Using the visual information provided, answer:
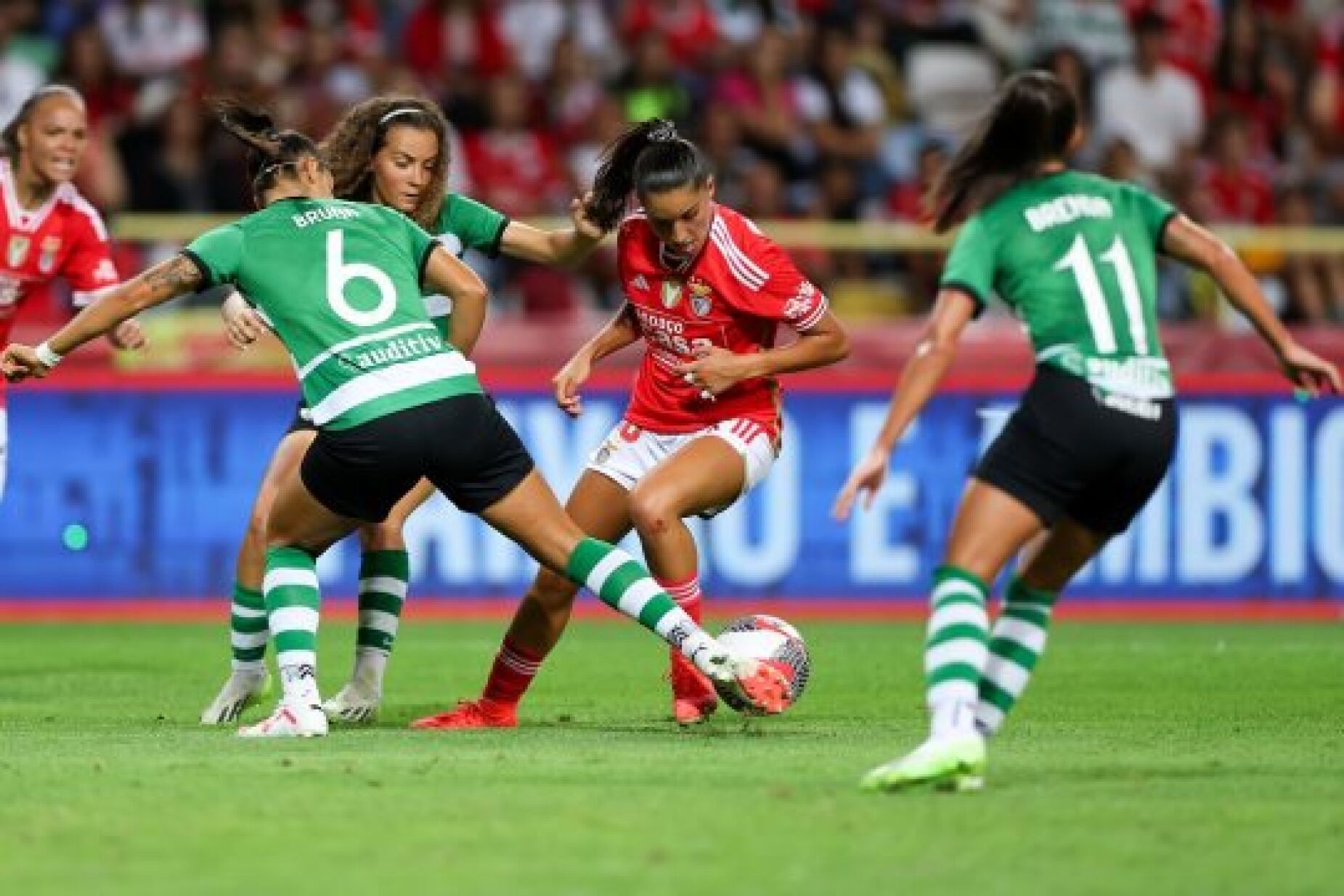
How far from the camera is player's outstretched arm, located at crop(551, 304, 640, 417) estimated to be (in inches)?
393

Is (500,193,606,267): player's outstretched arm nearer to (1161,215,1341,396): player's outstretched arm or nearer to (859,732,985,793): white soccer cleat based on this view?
(1161,215,1341,396): player's outstretched arm

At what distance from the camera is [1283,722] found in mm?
9906

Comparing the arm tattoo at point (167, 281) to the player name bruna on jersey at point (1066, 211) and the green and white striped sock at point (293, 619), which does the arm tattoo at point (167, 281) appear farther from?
the player name bruna on jersey at point (1066, 211)

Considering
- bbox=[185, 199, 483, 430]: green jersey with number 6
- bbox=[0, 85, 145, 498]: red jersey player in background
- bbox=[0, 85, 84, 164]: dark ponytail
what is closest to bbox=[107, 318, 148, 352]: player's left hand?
bbox=[0, 85, 145, 498]: red jersey player in background

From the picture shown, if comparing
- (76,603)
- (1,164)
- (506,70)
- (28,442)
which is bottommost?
(76,603)

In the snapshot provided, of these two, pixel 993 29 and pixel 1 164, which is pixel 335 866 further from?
pixel 993 29

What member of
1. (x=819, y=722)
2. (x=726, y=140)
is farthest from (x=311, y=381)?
(x=726, y=140)

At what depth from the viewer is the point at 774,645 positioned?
32.5ft

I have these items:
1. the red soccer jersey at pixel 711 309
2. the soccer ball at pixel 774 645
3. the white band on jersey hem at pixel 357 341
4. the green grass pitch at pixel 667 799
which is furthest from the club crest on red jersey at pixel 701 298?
the green grass pitch at pixel 667 799

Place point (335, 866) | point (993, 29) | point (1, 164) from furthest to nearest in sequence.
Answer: point (993, 29) < point (1, 164) < point (335, 866)

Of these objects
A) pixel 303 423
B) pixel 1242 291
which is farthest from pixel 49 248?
pixel 1242 291

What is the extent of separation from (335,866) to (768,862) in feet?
3.37

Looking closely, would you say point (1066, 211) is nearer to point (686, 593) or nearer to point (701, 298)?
point (701, 298)

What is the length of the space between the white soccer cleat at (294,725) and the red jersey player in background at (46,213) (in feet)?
10.6
